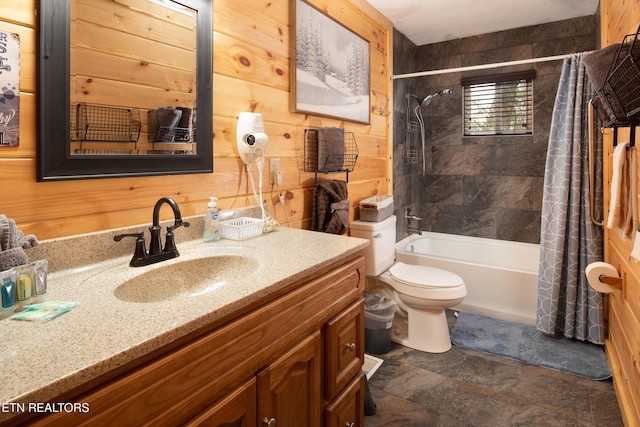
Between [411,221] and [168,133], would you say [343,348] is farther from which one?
[411,221]

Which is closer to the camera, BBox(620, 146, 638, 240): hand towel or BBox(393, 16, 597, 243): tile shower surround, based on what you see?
BBox(620, 146, 638, 240): hand towel

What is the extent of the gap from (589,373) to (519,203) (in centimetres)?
163

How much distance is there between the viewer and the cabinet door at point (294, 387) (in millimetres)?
986

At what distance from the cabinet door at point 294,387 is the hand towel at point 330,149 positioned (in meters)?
1.13

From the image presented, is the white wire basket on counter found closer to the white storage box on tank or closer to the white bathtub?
the white storage box on tank

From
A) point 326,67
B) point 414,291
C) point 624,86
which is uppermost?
point 326,67

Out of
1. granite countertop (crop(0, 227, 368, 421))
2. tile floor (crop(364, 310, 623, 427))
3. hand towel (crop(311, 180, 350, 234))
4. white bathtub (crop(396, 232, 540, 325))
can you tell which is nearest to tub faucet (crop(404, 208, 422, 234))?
white bathtub (crop(396, 232, 540, 325))

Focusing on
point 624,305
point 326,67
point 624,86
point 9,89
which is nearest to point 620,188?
point 624,86

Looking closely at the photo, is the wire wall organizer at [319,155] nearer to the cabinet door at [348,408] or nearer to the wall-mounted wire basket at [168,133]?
the wall-mounted wire basket at [168,133]

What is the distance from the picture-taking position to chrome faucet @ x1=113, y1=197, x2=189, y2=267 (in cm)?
116

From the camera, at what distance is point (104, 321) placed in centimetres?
76

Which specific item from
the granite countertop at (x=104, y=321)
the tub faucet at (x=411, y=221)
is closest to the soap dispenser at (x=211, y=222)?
the granite countertop at (x=104, y=321)

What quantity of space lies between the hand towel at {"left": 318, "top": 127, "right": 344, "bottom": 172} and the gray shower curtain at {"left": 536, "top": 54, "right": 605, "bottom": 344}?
4.71ft

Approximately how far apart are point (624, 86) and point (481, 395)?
154cm
